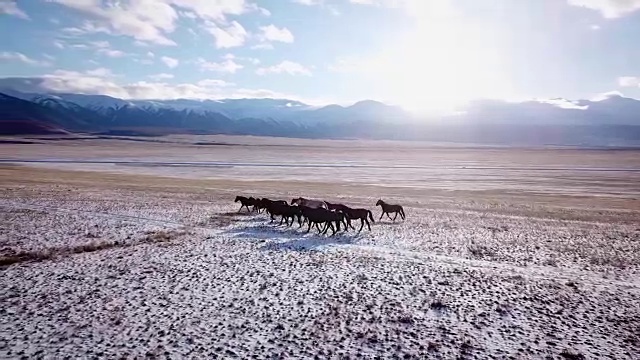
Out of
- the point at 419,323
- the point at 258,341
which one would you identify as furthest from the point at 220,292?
the point at 419,323

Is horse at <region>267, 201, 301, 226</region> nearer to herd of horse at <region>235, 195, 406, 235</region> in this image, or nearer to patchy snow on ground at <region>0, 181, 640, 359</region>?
herd of horse at <region>235, 195, 406, 235</region>

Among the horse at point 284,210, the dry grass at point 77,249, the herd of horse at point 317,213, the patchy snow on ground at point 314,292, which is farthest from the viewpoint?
the horse at point 284,210

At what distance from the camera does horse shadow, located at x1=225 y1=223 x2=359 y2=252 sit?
20.1 m

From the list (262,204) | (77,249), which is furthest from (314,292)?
(262,204)

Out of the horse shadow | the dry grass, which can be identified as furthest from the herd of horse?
the dry grass

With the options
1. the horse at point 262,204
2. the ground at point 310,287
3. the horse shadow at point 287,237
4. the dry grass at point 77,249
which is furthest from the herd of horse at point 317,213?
the dry grass at point 77,249

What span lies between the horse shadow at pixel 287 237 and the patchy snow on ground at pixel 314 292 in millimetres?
126

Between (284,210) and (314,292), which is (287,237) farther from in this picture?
(314,292)

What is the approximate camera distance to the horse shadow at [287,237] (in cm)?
2011

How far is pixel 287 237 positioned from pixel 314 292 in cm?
841

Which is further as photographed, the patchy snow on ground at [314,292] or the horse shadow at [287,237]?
the horse shadow at [287,237]

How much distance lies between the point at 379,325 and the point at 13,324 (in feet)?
28.7

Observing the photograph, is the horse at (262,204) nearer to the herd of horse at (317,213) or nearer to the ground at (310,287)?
the herd of horse at (317,213)

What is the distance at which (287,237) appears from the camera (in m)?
22.3
